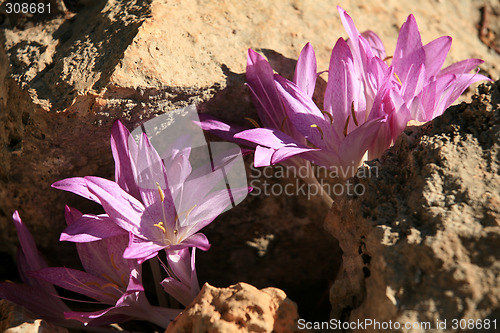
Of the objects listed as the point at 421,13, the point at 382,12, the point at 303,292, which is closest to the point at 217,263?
the point at 303,292

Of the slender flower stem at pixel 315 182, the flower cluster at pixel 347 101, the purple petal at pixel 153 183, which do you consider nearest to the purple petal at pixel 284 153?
the flower cluster at pixel 347 101

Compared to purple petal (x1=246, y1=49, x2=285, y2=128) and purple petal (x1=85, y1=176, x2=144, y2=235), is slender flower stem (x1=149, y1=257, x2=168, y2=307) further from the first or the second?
purple petal (x1=246, y1=49, x2=285, y2=128)

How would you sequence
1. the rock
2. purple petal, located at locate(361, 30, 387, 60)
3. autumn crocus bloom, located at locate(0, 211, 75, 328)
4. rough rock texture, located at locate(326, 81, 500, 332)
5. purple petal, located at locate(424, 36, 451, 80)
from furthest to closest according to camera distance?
1. purple petal, located at locate(361, 30, 387, 60)
2. purple petal, located at locate(424, 36, 451, 80)
3. autumn crocus bloom, located at locate(0, 211, 75, 328)
4. the rock
5. rough rock texture, located at locate(326, 81, 500, 332)

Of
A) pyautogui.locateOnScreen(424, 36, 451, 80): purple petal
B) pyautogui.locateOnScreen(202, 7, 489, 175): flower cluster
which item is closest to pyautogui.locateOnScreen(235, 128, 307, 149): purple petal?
pyautogui.locateOnScreen(202, 7, 489, 175): flower cluster

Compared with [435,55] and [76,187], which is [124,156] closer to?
[76,187]

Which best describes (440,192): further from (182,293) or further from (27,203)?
(27,203)

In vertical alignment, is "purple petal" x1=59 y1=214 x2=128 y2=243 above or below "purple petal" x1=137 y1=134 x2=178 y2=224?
below

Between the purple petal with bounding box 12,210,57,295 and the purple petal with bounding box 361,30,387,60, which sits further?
the purple petal with bounding box 361,30,387,60
